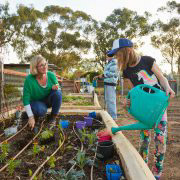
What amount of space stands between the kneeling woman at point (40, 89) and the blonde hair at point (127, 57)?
1.19m

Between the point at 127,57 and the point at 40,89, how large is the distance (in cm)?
146

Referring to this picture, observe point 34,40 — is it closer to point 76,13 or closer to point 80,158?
point 76,13

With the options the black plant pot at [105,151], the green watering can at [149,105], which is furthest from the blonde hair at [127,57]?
the black plant pot at [105,151]

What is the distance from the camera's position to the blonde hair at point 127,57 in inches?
81.7

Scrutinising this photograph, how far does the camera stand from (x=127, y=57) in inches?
81.4

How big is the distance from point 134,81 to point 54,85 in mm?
1292

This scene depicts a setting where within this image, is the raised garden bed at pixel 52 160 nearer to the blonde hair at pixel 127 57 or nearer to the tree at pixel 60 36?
the blonde hair at pixel 127 57

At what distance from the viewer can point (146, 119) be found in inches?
73.0

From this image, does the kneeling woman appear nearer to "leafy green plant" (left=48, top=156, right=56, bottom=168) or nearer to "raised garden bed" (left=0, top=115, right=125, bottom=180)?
"raised garden bed" (left=0, top=115, right=125, bottom=180)

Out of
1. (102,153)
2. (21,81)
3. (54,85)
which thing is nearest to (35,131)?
(54,85)

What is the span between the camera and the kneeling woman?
9.57 feet

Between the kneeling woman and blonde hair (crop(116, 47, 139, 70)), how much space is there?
119 centimetres

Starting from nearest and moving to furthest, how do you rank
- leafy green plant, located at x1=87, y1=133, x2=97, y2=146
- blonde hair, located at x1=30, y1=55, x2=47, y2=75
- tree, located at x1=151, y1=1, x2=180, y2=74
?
leafy green plant, located at x1=87, y1=133, x2=97, y2=146 → blonde hair, located at x1=30, y1=55, x2=47, y2=75 → tree, located at x1=151, y1=1, x2=180, y2=74

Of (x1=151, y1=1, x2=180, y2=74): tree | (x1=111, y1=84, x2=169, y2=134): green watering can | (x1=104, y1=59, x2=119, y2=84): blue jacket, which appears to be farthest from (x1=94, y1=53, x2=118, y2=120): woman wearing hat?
(x1=151, y1=1, x2=180, y2=74): tree
